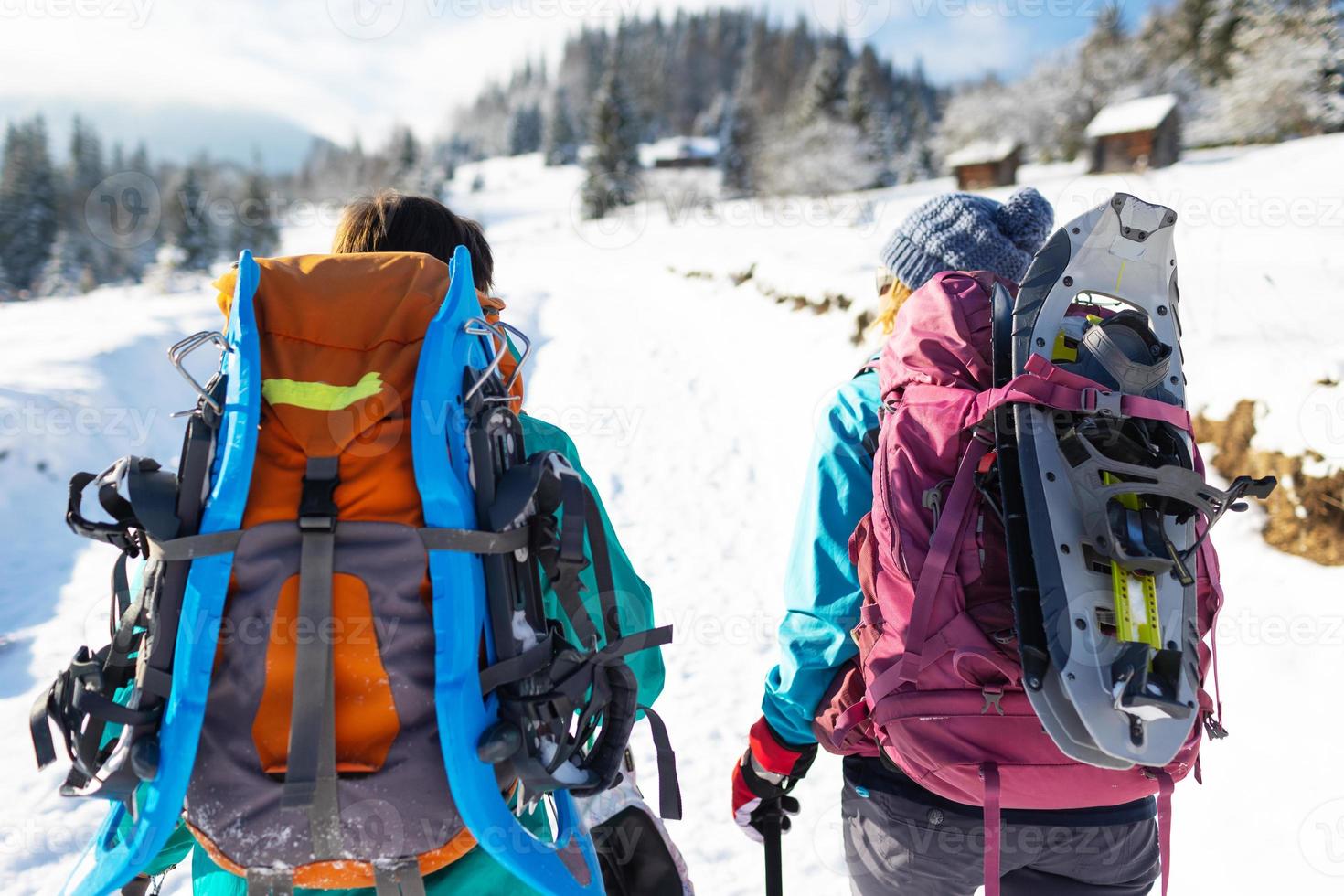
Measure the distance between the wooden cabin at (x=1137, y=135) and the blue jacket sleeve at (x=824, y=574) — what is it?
32.3 metres

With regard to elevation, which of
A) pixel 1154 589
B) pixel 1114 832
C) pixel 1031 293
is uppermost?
→ pixel 1031 293

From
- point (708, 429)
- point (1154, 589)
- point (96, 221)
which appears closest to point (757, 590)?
point (708, 429)

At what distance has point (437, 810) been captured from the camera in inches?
46.4

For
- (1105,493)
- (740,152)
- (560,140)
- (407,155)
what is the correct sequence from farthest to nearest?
1. (560,140)
2. (407,155)
3. (740,152)
4. (1105,493)

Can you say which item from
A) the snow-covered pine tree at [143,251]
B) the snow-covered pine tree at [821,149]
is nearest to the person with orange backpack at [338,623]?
the snow-covered pine tree at [821,149]

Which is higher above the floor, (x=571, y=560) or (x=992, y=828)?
(x=571, y=560)

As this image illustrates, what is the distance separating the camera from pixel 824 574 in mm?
1787

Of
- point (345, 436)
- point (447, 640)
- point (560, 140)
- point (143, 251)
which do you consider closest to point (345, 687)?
point (447, 640)

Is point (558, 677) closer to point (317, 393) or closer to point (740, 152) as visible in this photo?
point (317, 393)

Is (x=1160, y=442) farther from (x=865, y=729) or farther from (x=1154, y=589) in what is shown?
(x=865, y=729)

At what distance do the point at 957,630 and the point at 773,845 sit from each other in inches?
40.3

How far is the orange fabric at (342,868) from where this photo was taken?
1.20m

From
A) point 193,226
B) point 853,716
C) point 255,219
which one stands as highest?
point 193,226

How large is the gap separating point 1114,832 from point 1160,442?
2.56ft
